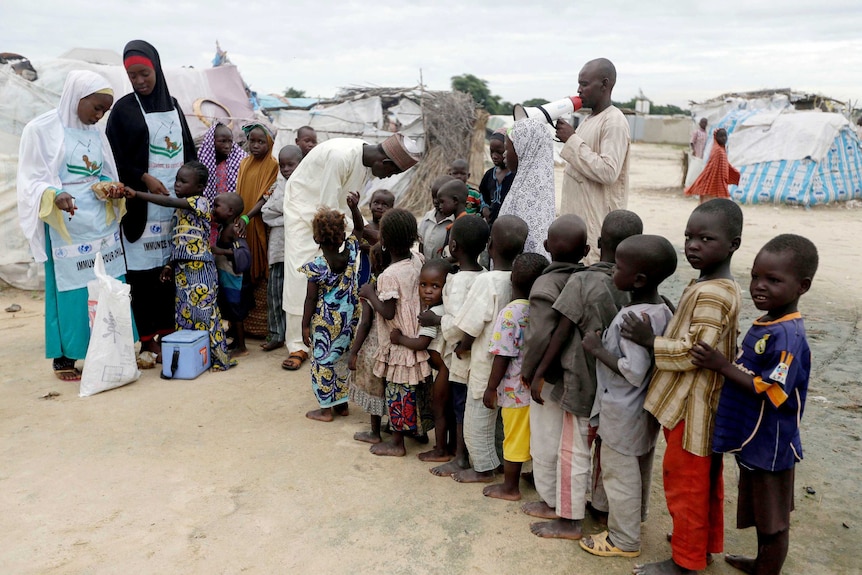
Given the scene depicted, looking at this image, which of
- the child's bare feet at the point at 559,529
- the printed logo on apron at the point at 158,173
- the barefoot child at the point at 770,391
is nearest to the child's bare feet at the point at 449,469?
the child's bare feet at the point at 559,529

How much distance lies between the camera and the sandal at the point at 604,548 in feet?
8.61

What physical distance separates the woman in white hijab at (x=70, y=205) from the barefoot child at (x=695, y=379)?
370cm

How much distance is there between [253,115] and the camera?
1124 centimetres

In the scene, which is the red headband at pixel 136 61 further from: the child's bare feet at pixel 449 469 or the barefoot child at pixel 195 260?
the child's bare feet at pixel 449 469

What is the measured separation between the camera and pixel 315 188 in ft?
15.5

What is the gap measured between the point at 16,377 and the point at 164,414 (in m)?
1.47

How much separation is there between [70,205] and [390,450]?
261 centimetres

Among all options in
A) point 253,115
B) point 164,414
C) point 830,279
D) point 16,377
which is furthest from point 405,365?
point 253,115

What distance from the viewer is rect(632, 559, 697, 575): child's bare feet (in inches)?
97.3

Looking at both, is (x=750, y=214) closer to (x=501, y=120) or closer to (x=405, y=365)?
(x=405, y=365)

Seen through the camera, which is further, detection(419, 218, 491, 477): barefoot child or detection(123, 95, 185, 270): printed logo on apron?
detection(123, 95, 185, 270): printed logo on apron

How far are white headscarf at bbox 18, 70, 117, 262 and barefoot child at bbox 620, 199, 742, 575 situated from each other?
150 inches

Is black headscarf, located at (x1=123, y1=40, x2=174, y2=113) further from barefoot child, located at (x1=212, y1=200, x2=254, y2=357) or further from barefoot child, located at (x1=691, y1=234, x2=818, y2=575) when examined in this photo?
barefoot child, located at (x1=691, y1=234, x2=818, y2=575)

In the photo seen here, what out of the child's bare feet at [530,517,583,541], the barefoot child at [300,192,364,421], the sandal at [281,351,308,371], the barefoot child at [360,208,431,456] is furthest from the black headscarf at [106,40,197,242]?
the child's bare feet at [530,517,583,541]
